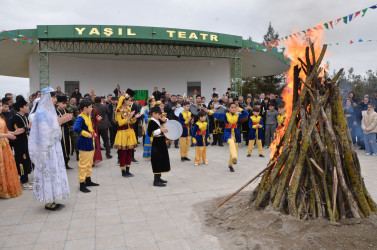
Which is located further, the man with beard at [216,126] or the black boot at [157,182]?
the man with beard at [216,126]

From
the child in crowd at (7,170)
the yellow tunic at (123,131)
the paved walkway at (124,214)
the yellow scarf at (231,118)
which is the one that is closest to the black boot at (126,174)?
the paved walkway at (124,214)

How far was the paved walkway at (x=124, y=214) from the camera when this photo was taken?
3.77 metres

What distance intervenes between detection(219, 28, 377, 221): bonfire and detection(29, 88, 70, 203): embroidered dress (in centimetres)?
322

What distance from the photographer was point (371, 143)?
392 inches

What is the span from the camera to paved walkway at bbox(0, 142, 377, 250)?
3.77 metres

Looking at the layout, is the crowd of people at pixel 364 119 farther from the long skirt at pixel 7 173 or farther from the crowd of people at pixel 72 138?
the long skirt at pixel 7 173

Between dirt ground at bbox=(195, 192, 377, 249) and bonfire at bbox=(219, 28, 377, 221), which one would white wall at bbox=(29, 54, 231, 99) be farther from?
dirt ground at bbox=(195, 192, 377, 249)

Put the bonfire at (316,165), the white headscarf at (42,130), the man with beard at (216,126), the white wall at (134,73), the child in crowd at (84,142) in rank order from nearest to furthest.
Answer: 1. the bonfire at (316,165)
2. the white headscarf at (42,130)
3. the child in crowd at (84,142)
4. the man with beard at (216,126)
5. the white wall at (134,73)

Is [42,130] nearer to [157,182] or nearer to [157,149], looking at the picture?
[157,149]

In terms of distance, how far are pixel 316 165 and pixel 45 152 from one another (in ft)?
Result: 13.5

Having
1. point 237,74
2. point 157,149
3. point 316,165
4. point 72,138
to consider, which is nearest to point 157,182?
point 157,149

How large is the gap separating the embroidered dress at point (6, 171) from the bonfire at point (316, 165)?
4575 millimetres

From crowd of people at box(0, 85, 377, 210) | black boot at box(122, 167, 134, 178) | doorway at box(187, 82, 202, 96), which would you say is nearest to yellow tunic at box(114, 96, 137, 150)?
crowd of people at box(0, 85, 377, 210)

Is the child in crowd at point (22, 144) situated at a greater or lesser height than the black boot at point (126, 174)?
greater
